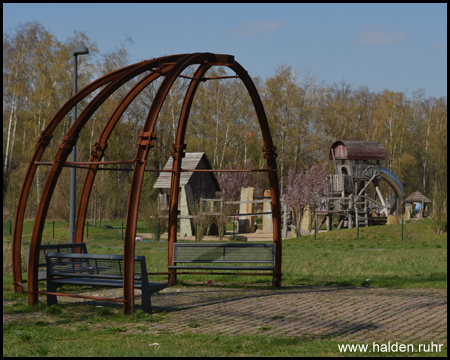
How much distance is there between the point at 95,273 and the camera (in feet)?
28.1

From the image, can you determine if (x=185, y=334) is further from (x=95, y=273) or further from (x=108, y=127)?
(x=108, y=127)

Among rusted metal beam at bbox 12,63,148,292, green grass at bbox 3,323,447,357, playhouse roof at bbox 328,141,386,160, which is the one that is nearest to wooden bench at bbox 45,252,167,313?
rusted metal beam at bbox 12,63,148,292

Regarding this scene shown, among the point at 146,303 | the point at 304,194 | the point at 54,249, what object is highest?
the point at 304,194

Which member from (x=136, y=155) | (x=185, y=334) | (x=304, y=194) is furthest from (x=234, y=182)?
(x=185, y=334)

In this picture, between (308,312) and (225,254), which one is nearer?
(308,312)

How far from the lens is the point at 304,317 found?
7.29 meters

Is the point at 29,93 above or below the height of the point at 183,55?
above

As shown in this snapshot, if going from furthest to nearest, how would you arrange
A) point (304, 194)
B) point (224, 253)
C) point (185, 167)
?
point (185, 167) → point (304, 194) → point (224, 253)

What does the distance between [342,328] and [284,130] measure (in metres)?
43.8

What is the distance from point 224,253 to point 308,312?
283cm

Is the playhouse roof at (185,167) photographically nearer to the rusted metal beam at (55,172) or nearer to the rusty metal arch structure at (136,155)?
the rusty metal arch structure at (136,155)

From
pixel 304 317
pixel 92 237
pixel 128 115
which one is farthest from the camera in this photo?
pixel 128 115

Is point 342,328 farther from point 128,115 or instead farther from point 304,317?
point 128,115

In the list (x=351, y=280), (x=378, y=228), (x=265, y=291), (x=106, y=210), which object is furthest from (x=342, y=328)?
(x=106, y=210)
